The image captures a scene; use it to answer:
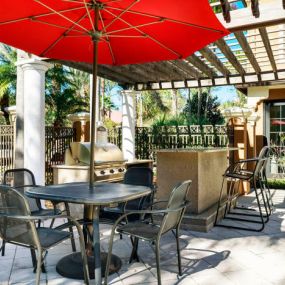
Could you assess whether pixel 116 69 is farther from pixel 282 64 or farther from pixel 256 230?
pixel 256 230

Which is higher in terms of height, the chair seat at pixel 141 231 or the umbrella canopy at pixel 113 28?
the umbrella canopy at pixel 113 28

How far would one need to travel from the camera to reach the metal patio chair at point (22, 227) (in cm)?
246

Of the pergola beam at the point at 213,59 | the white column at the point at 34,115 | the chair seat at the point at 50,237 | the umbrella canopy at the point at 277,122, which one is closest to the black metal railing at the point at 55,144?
the white column at the point at 34,115

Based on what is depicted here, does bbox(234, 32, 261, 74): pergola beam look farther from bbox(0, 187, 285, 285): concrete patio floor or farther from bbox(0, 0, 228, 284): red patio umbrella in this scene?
bbox(0, 187, 285, 285): concrete patio floor

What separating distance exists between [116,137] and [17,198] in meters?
8.04

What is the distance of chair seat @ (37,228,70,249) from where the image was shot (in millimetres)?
2586

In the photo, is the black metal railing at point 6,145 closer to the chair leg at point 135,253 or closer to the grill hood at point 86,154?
the grill hood at point 86,154

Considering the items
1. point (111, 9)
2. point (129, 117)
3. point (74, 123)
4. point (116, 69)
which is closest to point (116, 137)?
point (129, 117)

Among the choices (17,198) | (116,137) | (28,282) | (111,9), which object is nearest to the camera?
(17,198)

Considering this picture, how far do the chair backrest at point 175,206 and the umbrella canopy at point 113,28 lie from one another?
1.57 m

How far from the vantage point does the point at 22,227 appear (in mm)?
2619

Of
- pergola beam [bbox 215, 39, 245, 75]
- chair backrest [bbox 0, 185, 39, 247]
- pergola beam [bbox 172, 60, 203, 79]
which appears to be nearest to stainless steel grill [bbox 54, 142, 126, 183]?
pergola beam [bbox 172, 60, 203, 79]

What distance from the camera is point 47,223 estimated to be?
196 inches

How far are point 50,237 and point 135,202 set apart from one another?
5.17 ft
